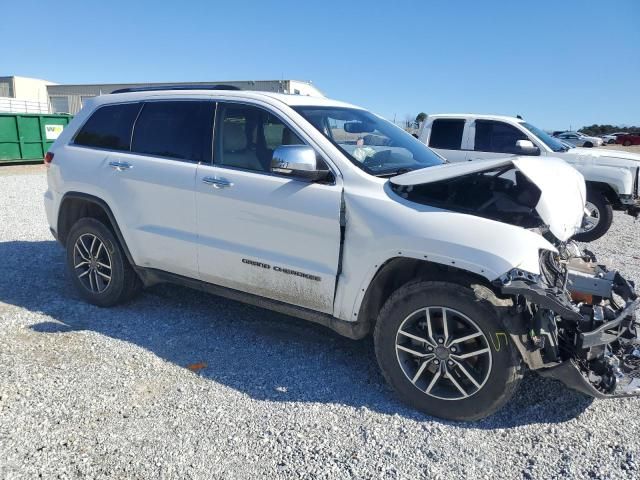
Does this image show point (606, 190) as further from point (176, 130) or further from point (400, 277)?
point (176, 130)

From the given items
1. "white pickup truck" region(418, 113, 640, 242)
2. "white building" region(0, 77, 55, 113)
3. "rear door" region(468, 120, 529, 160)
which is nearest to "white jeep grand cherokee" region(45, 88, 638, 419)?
"white pickup truck" region(418, 113, 640, 242)

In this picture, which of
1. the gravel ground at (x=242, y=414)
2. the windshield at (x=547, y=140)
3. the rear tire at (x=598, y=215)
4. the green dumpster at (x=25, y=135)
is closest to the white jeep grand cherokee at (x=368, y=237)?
the gravel ground at (x=242, y=414)

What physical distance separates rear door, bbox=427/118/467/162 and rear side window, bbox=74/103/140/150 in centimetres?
640

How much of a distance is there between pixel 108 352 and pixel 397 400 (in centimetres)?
217

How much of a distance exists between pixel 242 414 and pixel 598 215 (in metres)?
7.25

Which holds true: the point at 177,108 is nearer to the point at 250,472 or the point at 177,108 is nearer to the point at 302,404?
the point at 302,404

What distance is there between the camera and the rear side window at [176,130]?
13.3 feet

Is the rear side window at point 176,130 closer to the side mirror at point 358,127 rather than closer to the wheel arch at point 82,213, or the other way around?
the wheel arch at point 82,213

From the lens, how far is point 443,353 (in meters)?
3.06

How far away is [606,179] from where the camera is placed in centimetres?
809

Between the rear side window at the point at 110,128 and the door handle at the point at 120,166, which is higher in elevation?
the rear side window at the point at 110,128

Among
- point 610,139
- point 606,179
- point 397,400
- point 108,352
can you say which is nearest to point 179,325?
point 108,352

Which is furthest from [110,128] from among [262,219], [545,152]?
[545,152]

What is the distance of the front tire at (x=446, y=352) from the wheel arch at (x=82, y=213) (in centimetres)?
254
